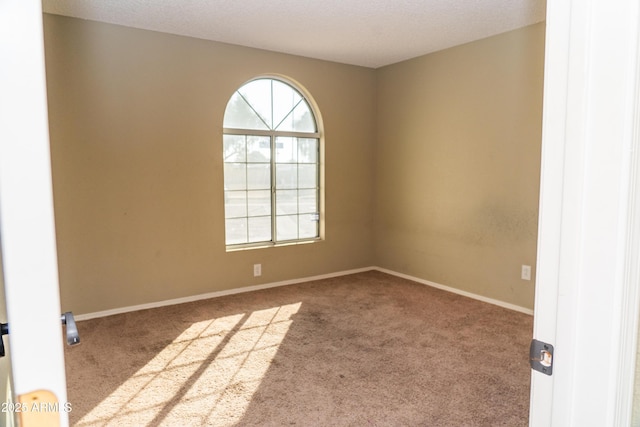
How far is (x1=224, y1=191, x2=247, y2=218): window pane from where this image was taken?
169 inches

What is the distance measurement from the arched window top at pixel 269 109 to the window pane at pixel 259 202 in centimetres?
67

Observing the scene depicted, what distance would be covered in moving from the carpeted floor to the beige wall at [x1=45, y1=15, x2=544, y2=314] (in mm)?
427

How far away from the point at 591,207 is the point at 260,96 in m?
4.10

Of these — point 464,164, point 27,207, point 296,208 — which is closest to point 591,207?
point 27,207

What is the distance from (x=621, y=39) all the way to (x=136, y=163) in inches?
147

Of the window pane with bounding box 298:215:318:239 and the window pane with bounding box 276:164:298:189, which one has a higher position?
the window pane with bounding box 276:164:298:189

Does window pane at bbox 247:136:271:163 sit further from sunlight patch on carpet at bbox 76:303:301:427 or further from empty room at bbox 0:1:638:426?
sunlight patch on carpet at bbox 76:303:301:427

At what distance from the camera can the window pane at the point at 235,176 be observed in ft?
14.0

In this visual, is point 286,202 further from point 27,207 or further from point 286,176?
point 27,207

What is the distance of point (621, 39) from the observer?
0.62 metres

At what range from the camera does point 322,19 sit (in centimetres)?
346

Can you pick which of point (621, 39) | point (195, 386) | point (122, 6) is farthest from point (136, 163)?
point (621, 39)

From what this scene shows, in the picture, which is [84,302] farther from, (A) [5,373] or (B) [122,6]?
(A) [5,373]

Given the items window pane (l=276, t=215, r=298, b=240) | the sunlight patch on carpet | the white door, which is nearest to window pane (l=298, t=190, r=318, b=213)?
window pane (l=276, t=215, r=298, b=240)
